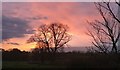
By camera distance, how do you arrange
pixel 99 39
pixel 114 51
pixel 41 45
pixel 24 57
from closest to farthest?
pixel 114 51, pixel 99 39, pixel 24 57, pixel 41 45

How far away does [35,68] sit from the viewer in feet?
81.2

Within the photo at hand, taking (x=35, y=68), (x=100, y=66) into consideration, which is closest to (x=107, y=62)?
(x=100, y=66)

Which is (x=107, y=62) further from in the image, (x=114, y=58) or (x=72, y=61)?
(x=72, y=61)

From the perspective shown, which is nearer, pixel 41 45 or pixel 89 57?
pixel 89 57

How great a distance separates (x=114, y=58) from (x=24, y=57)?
19403mm

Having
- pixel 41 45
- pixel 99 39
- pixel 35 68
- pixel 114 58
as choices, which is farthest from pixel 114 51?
pixel 41 45

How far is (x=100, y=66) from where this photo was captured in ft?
75.0

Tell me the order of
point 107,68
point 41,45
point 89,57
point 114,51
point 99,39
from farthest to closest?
point 41,45
point 99,39
point 114,51
point 89,57
point 107,68

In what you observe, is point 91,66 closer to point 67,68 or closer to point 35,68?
point 67,68

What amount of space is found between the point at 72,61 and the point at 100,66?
2.11 m

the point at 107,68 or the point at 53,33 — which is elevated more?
the point at 53,33

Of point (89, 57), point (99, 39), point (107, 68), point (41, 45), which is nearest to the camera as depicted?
point (107, 68)

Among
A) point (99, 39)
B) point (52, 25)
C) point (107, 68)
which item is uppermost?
point (52, 25)

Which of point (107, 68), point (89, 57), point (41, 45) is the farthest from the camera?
point (41, 45)
